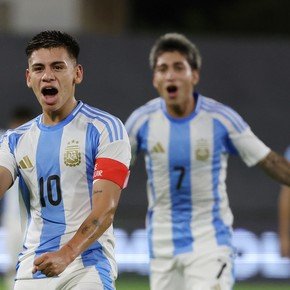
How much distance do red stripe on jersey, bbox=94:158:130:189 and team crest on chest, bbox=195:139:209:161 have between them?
226 centimetres

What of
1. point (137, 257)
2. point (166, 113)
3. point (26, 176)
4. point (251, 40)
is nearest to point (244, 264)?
point (137, 257)

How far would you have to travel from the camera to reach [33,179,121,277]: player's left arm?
595 centimetres

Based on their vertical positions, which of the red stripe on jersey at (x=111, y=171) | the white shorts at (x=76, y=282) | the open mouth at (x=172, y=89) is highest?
the open mouth at (x=172, y=89)

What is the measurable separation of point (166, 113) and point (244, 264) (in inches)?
195

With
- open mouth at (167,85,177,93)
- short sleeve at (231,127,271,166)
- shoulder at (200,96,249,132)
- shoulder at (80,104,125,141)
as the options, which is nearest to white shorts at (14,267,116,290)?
shoulder at (80,104,125,141)

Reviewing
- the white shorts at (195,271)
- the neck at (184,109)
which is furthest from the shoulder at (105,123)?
the neck at (184,109)

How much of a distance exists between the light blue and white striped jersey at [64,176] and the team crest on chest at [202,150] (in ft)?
6.64

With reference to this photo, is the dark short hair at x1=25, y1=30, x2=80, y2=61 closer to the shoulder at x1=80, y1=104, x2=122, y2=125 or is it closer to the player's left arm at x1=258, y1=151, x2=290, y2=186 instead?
the shoulder at x1=80, y1=104, x2=122, y2=125

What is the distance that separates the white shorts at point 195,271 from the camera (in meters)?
8.34

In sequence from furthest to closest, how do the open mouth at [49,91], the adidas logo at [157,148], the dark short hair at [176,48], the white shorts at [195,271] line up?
the dark short hair at [176,48] → the adidas logo at [157,148] → the white shorts at [195,271] → the open mouth at [49,91]

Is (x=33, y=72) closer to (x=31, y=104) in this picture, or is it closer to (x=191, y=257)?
(x=191, y=257)

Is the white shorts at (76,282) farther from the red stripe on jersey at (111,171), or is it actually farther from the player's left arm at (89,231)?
the red stripe on jersey at (111,171)

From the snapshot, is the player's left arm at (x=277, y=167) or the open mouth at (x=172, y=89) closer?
the player's left arm at (x=277, y=167)

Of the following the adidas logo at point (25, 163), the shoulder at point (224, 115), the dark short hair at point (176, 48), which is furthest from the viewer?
the dark short hair at point (176, 48)
